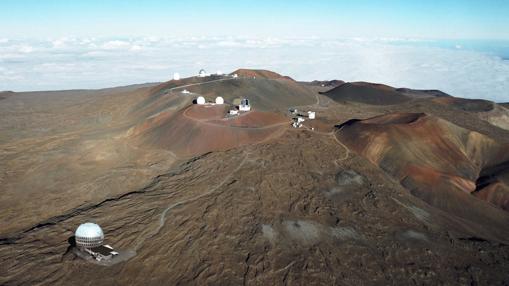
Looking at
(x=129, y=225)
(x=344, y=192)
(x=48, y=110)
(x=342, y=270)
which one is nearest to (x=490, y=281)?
(x=342, y=270)

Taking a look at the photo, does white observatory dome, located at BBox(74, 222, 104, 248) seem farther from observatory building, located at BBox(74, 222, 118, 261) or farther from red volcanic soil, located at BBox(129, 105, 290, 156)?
red volcanic soil, located at BBox(129, 105, 290, 156)

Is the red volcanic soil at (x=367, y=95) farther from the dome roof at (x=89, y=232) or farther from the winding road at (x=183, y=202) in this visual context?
the dome roof at (x=89, y=232)

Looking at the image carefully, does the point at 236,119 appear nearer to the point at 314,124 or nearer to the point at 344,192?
the point at 314,124

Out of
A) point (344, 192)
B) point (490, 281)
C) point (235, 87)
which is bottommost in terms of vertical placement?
point (490, 281)

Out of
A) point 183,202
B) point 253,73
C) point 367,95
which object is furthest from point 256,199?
point 253,73

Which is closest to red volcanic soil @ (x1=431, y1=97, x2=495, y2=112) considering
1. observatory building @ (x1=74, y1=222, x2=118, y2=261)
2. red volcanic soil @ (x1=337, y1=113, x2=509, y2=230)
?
red volcanic soil @ (x1=337, y1=113, x2=509, y2=230)

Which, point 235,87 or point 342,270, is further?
point 235,87

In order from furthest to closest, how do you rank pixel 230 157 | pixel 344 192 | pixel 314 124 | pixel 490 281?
pixel 314 124 < pixel 230 157 < pixel 344 192 < pixel 490 281
